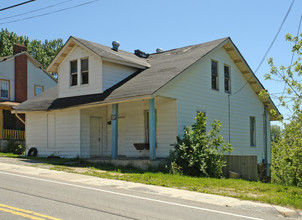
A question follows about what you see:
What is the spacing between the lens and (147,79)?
1817cm

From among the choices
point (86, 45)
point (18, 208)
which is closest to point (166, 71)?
point (86, 45)

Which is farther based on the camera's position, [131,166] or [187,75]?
[187,75]

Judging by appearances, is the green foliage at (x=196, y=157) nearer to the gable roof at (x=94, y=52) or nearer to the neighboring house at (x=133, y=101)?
the neighboring house at (x=133, y=101)

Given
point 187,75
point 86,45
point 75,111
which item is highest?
point 86,45

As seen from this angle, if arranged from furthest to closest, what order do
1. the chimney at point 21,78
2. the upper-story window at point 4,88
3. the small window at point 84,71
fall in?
the chimney at point 21,78 < the upper-story window at point 4,88 < the small window at point 84,71

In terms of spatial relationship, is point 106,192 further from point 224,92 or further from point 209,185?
point 224,92

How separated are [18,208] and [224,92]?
15.8m

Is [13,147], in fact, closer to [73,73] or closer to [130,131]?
[73,73]

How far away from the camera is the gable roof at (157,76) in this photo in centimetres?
1678

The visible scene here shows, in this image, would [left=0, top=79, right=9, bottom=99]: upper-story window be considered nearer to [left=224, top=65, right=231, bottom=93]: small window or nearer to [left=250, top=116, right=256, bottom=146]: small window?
[left=224, top=65, right=231, bottom=93]: small window

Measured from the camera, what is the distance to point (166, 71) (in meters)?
18.3

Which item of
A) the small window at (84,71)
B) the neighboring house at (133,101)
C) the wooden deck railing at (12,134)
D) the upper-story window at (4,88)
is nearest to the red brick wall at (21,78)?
the upper-story window at (4,88)

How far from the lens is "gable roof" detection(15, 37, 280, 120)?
55.1ft

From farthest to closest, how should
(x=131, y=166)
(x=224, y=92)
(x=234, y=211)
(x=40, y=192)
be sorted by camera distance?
1. (x=224, y=92)
2. (x=131, y=166)
3. (x=40, y=192)
4. (x=234, y=211)
